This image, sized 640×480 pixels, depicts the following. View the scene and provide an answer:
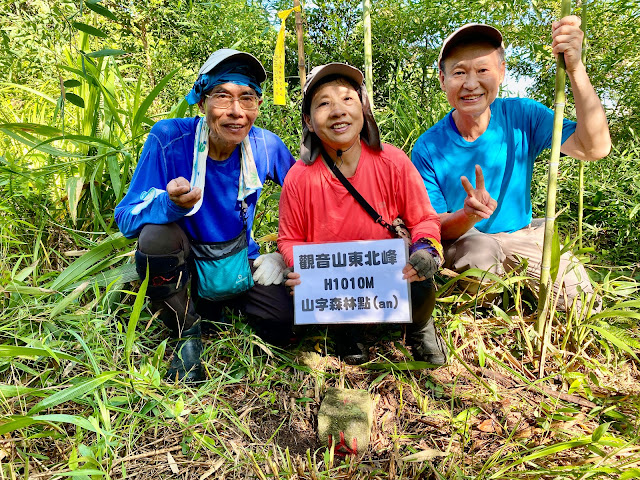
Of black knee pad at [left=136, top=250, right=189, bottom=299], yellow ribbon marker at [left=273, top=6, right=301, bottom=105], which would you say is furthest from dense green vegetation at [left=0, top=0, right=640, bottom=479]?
yellow ribbon marker at [left=273, top=6, right=301, bottom=105]

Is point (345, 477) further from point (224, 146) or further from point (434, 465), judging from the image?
point (224, 146)

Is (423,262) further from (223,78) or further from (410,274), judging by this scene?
(223,78)

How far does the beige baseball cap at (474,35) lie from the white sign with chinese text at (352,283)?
1.02m

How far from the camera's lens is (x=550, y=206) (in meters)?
1.68

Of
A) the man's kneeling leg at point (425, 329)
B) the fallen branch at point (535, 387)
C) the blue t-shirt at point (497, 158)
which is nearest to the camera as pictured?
the fallen branch at point (535, 387)

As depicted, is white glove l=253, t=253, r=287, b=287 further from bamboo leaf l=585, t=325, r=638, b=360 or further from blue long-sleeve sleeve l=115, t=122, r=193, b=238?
bamboo leaf l=585, t=325, r=638, b=360

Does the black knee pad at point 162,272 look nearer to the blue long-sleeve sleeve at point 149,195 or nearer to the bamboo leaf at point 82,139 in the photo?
the blue long-sleeve sleeve at point 149,195

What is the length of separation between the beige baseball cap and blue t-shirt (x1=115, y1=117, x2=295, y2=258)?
3.17ft

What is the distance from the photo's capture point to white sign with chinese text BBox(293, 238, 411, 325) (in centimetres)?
173

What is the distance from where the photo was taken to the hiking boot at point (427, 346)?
189 cm

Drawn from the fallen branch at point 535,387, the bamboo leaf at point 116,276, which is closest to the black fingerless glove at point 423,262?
the fallen branch at point 535,387

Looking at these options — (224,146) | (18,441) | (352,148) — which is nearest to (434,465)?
(352,148)

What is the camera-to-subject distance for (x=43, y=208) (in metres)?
2.53

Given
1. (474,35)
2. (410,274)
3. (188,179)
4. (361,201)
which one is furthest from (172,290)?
(474,35)
